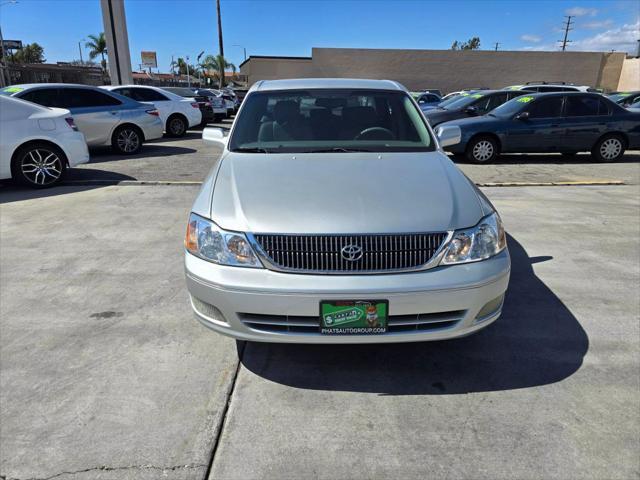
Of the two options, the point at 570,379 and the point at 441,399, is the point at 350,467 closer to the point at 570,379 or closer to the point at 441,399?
the point at 441,399

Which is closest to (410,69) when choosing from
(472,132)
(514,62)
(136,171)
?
(514,62)

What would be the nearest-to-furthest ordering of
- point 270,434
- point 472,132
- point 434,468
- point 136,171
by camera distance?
point 434,468
point 270,434
point 136,171
point 472,132

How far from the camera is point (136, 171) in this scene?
9.05m

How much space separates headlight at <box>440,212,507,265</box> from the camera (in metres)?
2.55

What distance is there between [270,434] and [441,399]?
0.95 metres

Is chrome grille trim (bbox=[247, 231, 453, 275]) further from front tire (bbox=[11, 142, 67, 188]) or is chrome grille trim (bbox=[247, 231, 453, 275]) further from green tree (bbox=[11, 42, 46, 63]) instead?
green tree (bbox=[11, 42, 46, 63])

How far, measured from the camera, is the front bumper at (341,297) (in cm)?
242

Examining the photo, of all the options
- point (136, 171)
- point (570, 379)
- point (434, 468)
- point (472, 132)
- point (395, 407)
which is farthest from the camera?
point (472, 132)

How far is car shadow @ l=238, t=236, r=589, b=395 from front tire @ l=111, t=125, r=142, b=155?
940 centimetres

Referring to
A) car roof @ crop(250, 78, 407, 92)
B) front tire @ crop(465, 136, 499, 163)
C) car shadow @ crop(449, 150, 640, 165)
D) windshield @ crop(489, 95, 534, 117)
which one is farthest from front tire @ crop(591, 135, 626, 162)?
car roof @ crop(250, 78, 407, 92)

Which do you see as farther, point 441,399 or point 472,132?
point 472,132

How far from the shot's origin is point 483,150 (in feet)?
34.0

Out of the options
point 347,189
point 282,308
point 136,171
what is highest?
point 347,189

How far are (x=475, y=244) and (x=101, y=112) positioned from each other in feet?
33.5
